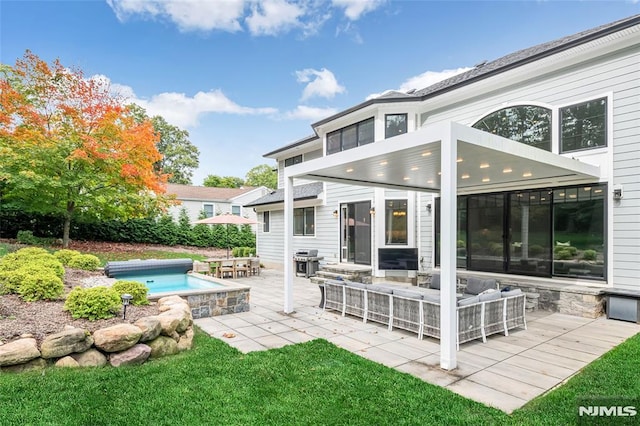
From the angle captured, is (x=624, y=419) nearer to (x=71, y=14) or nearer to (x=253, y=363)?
(x=253, y=363)

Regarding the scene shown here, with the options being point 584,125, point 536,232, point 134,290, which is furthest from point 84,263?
point 584,125

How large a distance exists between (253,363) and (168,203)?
13.9m

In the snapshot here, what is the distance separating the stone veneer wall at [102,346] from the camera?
13.0 ft

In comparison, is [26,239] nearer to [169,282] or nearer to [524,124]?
[169,282]

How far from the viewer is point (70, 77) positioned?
1323 centimetres

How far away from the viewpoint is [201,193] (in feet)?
92.6

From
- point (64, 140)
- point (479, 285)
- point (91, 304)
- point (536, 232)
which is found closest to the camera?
point (91, 304)

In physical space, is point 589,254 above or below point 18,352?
above

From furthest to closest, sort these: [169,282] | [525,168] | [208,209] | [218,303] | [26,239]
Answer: [208,209] → [26,239] → [169,282] → [218,303] → [525,168]

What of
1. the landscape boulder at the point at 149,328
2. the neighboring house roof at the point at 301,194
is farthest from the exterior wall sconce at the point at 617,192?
the neighboring house roof at the point at 301,194

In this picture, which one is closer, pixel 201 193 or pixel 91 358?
pixel 91 358

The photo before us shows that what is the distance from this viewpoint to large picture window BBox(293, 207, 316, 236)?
48.4 feet

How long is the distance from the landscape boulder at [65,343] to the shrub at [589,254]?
9.44m

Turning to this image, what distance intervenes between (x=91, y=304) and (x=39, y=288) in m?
1.40
